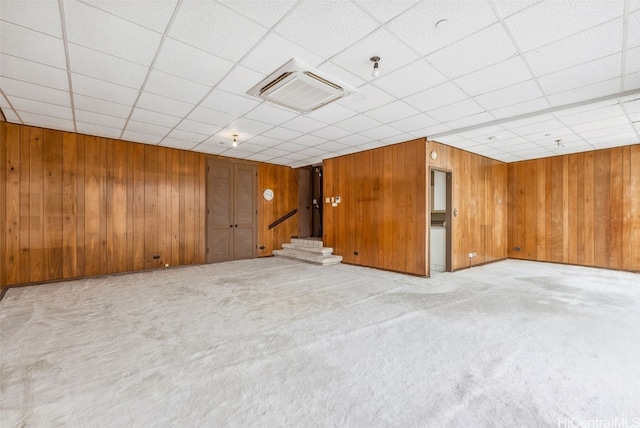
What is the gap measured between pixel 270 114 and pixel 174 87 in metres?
1.38

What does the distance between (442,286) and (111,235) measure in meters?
6.52

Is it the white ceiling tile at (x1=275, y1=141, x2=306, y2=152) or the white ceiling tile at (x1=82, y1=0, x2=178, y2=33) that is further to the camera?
the white ceiling tile at (x1=275, y1=141, x2=306, y2=152)

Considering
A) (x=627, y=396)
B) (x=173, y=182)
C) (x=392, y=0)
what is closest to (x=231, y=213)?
(x=173, y=182)

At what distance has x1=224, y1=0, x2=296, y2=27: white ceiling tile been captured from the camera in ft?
7.14

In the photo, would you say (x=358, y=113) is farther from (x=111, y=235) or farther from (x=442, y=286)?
(x=111, y=235)

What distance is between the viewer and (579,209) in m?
7.01

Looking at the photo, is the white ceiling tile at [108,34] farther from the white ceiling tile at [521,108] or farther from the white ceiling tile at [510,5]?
the white ceiling tile at [521,108]

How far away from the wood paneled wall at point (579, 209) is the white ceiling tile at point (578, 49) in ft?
17.6

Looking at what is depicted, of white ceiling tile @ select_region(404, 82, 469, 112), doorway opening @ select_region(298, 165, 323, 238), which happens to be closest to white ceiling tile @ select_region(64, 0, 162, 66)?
white ceiling tile @ select_region(404, 82, 469, 112)

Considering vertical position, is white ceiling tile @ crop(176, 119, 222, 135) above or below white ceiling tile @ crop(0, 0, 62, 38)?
below

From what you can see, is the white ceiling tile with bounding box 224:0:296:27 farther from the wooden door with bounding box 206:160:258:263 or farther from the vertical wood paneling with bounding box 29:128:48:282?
the wooden door with bounding box 206:160:258:263

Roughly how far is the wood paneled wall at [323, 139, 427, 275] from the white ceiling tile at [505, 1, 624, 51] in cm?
318

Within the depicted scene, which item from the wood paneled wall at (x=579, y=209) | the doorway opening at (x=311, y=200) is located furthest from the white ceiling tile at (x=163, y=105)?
the wood paneled wall at (x=579, y=209)

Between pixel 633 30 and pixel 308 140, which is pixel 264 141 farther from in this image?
pixel 633 30
